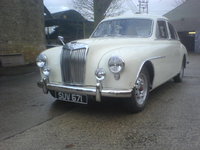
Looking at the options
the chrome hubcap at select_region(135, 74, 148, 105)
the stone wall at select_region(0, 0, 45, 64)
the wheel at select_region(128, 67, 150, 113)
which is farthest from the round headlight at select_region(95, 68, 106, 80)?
the stone wall at select_region(0, 0, 45, 64)

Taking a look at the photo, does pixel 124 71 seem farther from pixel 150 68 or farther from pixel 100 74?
pixel 150 68

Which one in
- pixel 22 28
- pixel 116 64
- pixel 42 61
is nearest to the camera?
pixel 116 64

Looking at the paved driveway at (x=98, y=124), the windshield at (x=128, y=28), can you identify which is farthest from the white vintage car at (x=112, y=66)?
the paved driveway at (x=98, y=124)

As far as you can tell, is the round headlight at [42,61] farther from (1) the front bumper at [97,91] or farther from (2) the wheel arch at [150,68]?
(2) the wheel arch at [150,68]

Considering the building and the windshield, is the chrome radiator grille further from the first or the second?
the building

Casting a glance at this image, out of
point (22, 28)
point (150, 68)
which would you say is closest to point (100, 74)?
point (150, 68)

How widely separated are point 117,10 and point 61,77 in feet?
60.3

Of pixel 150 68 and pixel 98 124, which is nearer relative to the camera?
pixel 98 124

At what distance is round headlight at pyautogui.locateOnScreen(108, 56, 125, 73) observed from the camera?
4.07 meters

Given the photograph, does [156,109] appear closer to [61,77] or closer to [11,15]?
[61,77]

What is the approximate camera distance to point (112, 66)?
4102 millimetres

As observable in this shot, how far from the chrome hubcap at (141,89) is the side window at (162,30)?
147cm

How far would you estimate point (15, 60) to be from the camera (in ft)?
38.2

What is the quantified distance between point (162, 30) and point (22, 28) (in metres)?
7.75
